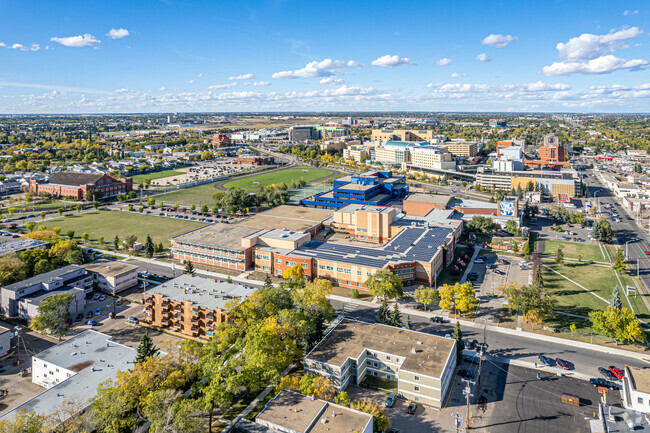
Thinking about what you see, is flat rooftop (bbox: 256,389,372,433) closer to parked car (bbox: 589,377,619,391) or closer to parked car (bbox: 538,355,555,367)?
Result: parked car (bbox: 538,355,555,367)

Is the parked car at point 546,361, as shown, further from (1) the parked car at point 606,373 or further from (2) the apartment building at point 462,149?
(2) the apartment building at point 462,149

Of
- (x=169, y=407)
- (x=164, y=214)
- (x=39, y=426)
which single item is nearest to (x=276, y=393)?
(x=169, y=407)

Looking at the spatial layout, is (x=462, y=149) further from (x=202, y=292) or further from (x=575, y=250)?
(x=202, y=292)

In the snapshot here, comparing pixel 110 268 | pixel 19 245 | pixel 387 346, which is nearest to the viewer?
pixel 387 346

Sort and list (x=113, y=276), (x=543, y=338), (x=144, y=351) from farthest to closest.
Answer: (x=113, y=276) → (x=543, y=338) → (x=144, y=351)

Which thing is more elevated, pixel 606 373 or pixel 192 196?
pixel 192 196

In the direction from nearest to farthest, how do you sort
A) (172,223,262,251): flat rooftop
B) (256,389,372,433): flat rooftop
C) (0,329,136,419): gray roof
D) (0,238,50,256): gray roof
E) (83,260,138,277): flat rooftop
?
(256,389,372,433): flat rooftop → (0,329,136,419): gray roof → (83,260,138,277): flat rooftop → (0,238,50,256): gray roof → (172,223,262,251): flat rooftop

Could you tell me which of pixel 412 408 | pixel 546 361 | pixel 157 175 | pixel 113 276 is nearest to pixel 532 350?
pixel 546 361

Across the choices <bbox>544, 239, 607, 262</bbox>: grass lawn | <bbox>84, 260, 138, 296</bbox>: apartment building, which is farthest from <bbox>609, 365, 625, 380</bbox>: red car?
A: <bbox>84, 260, 138, 296</bbox>: apartment building
